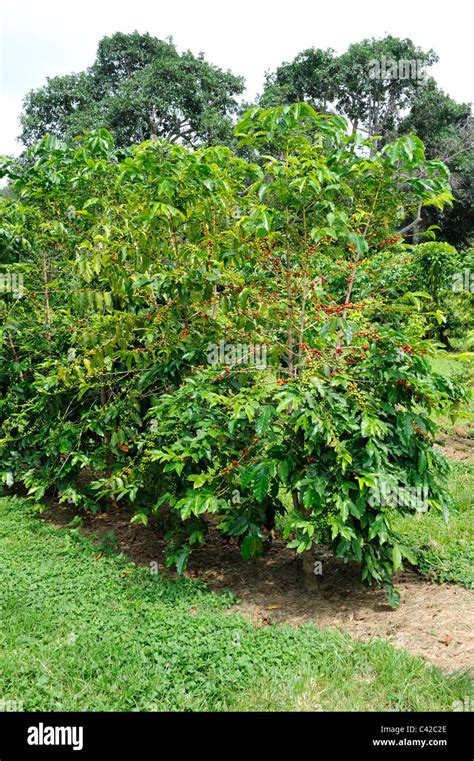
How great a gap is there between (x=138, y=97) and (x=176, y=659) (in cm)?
1975

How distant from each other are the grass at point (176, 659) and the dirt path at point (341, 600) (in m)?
0.17

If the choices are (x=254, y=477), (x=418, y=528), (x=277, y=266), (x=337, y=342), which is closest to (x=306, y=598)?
(x=254, y=477)

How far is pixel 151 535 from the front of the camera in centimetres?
455

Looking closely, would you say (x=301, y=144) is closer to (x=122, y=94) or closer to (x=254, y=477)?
(x=254, y=477)

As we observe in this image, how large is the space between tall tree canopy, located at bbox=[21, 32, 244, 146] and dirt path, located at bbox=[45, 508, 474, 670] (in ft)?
57.4

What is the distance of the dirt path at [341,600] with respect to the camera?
2.91m

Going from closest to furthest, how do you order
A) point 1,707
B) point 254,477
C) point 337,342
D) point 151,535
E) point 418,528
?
point 1,707
point 254,477
point 337,342
point 418,528
point 151,535

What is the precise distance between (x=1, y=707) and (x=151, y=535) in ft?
6.95

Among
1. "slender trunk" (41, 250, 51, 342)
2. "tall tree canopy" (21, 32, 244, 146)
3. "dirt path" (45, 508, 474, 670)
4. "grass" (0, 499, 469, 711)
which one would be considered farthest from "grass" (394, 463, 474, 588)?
"tall tree canopy" (21, 32, 244, 146)

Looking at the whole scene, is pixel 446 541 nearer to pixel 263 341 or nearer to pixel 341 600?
pixel 341 600

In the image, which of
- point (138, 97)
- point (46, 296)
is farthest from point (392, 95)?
point (46, 296)

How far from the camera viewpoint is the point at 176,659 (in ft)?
9.02

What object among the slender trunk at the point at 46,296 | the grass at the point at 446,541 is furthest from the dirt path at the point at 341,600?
the slender trunk at the point at 46,296

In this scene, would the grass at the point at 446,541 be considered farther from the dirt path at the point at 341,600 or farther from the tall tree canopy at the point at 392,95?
the tall tree canopy at the point at 392,95
